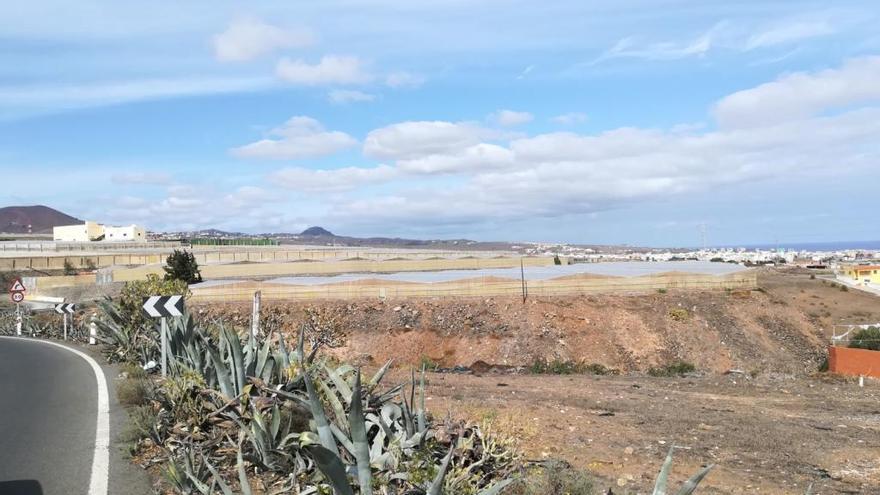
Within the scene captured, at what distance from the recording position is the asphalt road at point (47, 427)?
21.7 ft

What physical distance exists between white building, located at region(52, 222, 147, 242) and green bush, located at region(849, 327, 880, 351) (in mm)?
116843

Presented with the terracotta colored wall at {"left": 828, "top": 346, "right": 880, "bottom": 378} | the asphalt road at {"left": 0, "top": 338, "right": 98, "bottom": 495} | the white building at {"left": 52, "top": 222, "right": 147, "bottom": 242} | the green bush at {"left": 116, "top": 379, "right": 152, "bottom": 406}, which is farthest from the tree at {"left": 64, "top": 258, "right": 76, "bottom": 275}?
the terracotta colored wall at {"left": 828, "top": 346, "right": 880, "bottom": 378}

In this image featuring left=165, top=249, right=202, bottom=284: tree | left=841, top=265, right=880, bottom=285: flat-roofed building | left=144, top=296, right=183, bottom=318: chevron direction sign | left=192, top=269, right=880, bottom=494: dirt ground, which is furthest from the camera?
left=841, top=265, right=880, bottom=285: flat-roofed building

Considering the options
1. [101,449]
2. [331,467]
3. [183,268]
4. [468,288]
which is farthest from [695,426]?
[183,268]

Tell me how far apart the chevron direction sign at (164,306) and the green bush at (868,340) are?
759 inches

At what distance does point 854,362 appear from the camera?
20.1 meters

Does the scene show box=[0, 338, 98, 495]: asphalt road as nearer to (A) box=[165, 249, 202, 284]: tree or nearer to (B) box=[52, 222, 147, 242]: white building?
(A) box=[165, 249, 202, 284]: tree

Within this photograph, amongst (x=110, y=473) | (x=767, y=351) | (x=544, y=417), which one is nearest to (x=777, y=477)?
(x=544, y=417)

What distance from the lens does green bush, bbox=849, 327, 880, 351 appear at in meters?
21.0

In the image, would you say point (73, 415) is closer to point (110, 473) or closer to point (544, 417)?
point (110, 473)

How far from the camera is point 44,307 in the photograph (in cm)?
4438

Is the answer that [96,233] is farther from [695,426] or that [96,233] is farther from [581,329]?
[695,426]

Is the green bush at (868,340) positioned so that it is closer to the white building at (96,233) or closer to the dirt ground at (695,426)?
the dirt ground at (695,426)

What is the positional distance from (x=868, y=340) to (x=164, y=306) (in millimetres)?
19959
